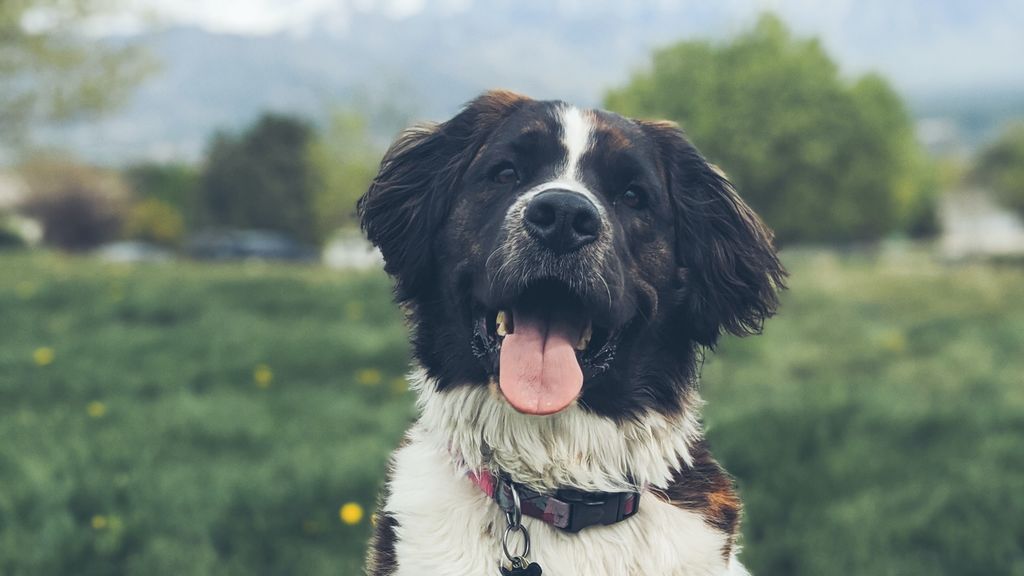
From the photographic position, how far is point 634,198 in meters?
3.22

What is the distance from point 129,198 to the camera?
2104 inches

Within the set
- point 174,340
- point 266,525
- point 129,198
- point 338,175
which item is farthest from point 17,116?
point 129,198

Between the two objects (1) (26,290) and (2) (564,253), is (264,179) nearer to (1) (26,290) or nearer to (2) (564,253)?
(1) (26,290)

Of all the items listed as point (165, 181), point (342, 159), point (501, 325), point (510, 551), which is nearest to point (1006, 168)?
point (342, 159)

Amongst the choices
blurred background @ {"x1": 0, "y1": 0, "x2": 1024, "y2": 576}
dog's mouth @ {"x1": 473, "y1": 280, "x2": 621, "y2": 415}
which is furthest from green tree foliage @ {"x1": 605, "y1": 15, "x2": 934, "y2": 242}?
dog's mouth @ {"x1": 473, "y1": 280, "x2": 621, "y2": 415}

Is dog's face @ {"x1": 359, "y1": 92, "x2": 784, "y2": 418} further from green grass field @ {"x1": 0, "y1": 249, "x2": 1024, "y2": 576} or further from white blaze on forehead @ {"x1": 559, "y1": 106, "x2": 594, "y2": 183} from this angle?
green grass field @ {"x1": 0, "y1": 249, "x2": 1024, "y2": 576}

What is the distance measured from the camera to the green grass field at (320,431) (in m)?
4.69

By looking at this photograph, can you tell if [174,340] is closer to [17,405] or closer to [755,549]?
[17,405]

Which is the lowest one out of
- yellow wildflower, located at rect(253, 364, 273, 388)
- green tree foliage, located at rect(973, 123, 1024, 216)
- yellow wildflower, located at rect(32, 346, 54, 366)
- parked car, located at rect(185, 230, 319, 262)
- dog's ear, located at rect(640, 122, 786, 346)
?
parked car, located at rect(185, 230, 319, 262)

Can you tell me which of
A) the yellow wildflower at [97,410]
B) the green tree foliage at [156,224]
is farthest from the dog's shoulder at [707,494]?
the green tree foliage at [156,224]

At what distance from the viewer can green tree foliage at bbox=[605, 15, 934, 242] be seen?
18328 millimetres

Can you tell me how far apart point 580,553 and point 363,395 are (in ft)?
15.4

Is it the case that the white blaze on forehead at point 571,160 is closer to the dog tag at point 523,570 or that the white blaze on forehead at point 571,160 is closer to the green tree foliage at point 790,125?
the dog tag at point 523,570

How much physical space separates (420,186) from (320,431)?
128 inches
